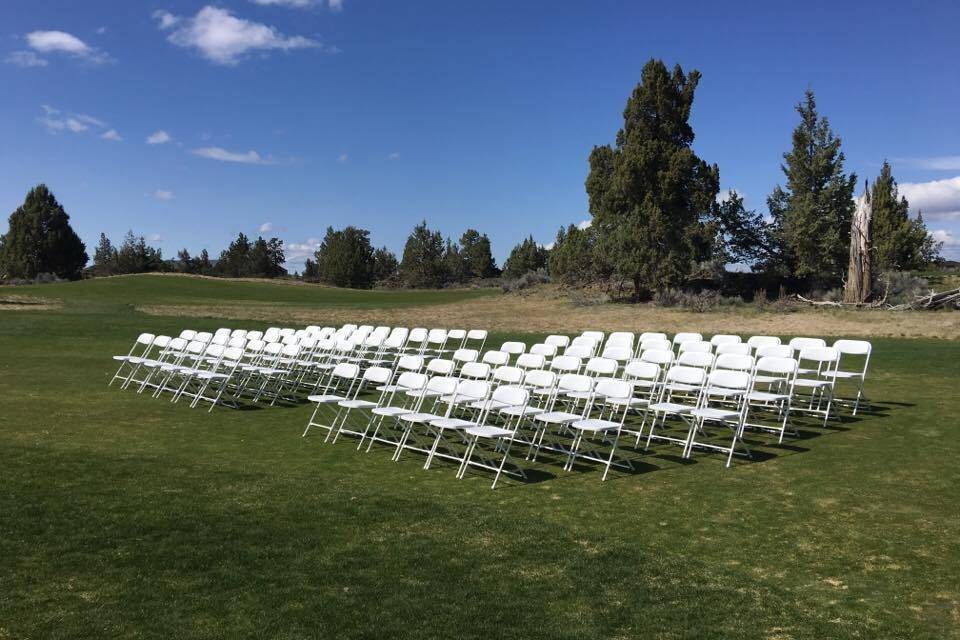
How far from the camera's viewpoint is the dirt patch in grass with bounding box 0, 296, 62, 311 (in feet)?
103

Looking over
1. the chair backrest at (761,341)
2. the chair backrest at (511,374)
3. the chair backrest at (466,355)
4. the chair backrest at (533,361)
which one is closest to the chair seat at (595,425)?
the chair backrest at (511,374)

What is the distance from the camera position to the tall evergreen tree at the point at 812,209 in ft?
105

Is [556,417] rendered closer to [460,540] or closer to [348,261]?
[460,540]

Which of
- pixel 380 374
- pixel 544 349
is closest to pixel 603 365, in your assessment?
pixel 544 349

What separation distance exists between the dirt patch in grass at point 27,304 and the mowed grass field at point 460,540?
1031 inches

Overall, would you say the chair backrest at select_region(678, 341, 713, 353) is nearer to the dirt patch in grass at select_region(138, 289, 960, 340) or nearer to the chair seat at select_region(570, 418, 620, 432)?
the chair seat at select_region(570, 418, 620, 432)

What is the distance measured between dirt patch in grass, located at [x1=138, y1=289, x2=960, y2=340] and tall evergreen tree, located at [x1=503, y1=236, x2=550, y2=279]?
30.9 meters

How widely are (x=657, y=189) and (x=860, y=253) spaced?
348 inches

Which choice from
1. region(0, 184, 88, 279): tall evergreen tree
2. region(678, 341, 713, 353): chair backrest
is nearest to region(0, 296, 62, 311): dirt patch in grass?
region(678, 341, 713, 353): chair backrest

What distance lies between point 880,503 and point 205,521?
533 cm

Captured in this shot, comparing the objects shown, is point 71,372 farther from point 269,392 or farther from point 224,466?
point 224,466

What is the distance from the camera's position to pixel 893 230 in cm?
4206

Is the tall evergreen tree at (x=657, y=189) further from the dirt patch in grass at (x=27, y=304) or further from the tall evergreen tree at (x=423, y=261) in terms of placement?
the tall evergreen tree at (x=423, y=261)

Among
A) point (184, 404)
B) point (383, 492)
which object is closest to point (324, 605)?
point (383, 492)
